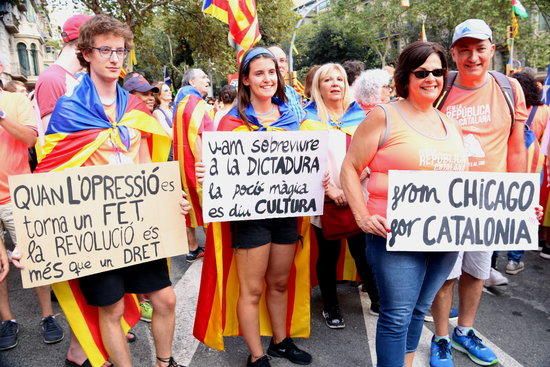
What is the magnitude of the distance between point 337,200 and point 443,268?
90 centimetres

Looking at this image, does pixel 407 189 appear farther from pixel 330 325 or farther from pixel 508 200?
pixel 330 325

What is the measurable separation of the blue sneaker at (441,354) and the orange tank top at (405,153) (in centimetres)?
121

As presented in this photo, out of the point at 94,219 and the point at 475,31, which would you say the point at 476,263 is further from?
the point at 94,219

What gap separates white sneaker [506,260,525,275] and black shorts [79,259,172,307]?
11.5 feet

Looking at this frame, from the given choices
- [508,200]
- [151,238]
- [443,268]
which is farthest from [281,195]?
[508,200]

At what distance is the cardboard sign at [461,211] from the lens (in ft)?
6.83

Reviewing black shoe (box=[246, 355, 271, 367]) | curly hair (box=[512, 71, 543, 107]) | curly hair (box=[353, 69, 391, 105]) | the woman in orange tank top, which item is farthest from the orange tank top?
curly hair (box=[512, 71, 543, 107])

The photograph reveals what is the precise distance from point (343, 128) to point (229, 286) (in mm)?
1367

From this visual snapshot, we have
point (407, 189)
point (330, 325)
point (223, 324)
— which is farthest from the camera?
point (330, 325)

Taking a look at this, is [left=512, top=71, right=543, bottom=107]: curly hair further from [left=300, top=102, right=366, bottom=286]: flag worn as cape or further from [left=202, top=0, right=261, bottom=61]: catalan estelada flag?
[left=202, top=0, right=261, bottom=61]: catalan estelada flag

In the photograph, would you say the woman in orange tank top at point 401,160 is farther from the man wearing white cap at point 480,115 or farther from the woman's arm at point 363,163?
the man wearing white cap at point 480,115

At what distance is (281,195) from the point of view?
103 inches

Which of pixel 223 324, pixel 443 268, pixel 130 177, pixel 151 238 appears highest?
pixel 130 177

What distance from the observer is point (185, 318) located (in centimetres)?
354
